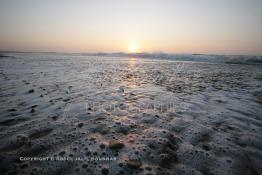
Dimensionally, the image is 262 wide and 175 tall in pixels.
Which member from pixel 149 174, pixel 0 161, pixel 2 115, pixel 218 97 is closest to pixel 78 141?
pixel 0 161

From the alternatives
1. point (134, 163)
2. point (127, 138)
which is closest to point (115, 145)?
point (127, 138)

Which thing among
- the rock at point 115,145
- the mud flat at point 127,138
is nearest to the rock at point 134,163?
the mud flat at point 127,138

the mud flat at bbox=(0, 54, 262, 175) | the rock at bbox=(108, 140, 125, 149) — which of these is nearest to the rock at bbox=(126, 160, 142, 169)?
the mud flat at bbox=(0, 54, 262, 175)

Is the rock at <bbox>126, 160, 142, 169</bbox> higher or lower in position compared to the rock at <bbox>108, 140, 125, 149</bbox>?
lower

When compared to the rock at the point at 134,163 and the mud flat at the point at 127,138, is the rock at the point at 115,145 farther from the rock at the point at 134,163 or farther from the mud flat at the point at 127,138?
the rock at the point at 134,163

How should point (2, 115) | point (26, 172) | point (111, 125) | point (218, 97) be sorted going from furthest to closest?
point (218, 97)
point (2, 115)
point (111, 125)
point (26, 172)

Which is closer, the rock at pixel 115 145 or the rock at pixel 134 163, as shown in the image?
the rock at pixel 134 163

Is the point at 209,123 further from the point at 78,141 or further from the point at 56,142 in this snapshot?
the point at 56,142

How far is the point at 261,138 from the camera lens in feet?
9.04

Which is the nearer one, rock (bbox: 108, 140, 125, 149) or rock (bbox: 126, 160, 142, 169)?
rock (bbox: 126, 160, 142, 169)

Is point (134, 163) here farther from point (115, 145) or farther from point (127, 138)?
point (127, 138)

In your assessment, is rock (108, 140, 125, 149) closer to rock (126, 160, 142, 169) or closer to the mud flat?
the mud flat

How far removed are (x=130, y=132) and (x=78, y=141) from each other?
92 cm

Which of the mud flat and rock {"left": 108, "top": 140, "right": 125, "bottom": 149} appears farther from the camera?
rock {"left": 108, "top": 140, "right": 125, "bottom": 149}
